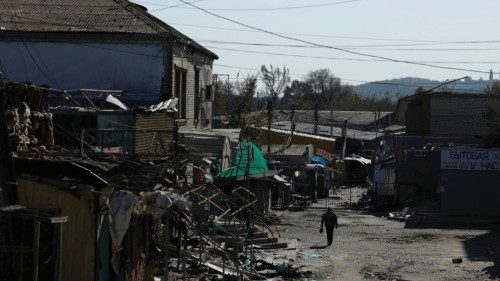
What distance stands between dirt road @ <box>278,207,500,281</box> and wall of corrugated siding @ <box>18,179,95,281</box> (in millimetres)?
8488

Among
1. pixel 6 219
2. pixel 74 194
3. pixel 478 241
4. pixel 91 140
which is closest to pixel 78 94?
pixel 91 140

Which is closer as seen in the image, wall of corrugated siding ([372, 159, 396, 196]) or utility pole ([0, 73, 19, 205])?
utility pole ([0, 73, 19, 205])

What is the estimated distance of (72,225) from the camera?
47.4ft

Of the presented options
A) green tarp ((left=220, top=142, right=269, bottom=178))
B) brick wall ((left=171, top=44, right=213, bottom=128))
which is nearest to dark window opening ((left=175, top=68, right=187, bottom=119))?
brick wall ((left=171, top=44, right=213, bottom=128))

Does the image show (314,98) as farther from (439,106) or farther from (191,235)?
(191,235)

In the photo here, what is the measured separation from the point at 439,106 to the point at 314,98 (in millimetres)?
86985

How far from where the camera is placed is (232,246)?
22047 mm

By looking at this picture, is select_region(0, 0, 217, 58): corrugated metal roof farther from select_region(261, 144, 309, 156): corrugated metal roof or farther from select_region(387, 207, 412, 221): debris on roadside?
select_region(261, 144, 309, 156): corrugated metal roof

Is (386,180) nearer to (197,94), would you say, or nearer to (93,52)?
(197,94)

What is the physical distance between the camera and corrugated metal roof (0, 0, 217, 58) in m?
28.0

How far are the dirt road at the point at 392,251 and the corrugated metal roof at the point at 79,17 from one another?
9.29 meters

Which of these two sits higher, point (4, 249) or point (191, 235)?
point (4, 249)

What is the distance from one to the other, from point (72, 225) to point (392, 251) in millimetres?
15687

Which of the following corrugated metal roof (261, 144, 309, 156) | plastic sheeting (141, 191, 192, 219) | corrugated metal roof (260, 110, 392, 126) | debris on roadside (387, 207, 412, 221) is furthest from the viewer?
corrugated metal roof (260, 110, 392, 126)
